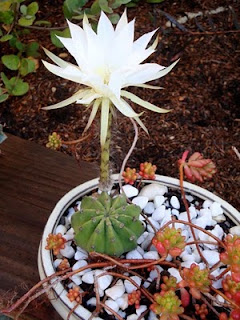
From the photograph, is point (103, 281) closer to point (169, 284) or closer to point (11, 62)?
point (169, 284)

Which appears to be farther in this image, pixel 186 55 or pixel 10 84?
pixel 186 55

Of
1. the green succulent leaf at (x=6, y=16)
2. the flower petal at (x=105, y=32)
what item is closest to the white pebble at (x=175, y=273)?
the flower petal at (x=105, y=32)

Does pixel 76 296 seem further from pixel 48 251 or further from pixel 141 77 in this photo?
pixel 141 77

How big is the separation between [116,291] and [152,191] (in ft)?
0.65

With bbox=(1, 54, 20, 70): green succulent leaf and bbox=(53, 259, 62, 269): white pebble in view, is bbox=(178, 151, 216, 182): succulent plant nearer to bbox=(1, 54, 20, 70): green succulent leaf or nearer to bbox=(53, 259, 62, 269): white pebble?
bbox=(53, 259, 62, 269): white pebble

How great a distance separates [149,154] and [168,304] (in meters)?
0.87

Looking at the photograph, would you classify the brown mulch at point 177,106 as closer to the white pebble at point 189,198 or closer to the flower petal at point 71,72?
the white pebble at point 189,198

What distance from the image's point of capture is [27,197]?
1.11 metres

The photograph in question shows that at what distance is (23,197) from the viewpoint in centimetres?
111

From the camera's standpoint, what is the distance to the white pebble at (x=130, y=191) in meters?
0.93

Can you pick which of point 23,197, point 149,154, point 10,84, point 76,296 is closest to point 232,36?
point 149,154

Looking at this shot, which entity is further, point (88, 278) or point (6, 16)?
point (6, 16)

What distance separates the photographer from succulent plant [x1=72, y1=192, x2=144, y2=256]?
787 mm

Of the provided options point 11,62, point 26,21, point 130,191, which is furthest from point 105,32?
point 11,62
